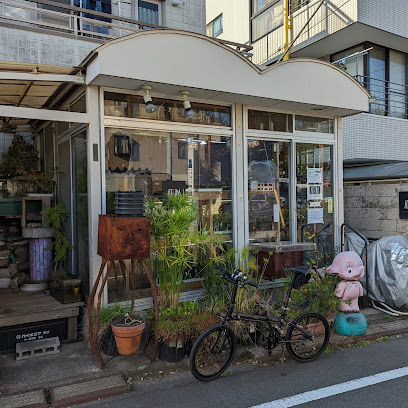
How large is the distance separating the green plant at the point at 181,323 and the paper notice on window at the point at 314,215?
10.3ft

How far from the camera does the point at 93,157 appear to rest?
17.0ft

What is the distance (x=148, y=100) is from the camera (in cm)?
525

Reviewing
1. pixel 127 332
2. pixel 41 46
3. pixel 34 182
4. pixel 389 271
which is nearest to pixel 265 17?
pixel 41 46

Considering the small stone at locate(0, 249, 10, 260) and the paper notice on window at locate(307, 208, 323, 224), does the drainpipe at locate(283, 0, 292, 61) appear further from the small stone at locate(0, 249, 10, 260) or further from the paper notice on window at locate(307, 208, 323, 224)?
the small stone at locate(0, 249, 10, 260)

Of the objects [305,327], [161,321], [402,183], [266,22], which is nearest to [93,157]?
[161,321]

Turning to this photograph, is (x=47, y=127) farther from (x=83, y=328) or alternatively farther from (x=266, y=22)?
(x=266, y=22)

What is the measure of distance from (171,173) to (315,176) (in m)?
2.92

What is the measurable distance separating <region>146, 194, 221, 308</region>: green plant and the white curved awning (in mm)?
1611

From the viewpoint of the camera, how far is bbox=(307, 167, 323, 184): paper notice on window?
7.32 meters

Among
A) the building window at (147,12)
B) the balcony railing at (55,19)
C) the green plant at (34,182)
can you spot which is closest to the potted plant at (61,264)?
the green plant at (34,182)

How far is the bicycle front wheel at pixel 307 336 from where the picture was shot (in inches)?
179

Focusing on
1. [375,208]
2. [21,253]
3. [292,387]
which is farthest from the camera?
[375,208]

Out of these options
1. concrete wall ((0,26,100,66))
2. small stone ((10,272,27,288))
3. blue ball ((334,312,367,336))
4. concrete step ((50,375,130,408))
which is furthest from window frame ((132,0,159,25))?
concrete step ((50,375,130,408))

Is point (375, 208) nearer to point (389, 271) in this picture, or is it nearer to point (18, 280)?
point (389, 271)
